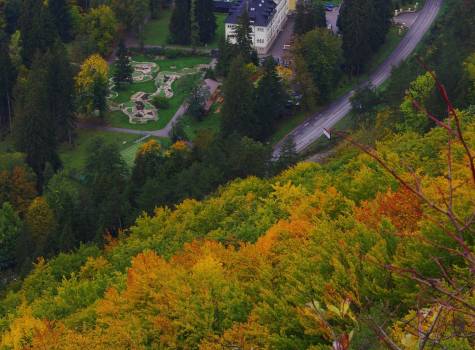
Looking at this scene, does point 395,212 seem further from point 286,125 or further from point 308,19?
point 308,19

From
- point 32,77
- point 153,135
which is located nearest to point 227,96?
point 153,135

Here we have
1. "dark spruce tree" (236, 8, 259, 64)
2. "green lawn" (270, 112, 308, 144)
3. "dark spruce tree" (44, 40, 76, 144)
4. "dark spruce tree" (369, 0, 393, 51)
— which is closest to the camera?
"green lawn" (270, 112, 308, 144)

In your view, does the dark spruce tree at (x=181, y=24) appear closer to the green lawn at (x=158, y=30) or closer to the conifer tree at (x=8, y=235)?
the green lawn at (x=158, y=30)

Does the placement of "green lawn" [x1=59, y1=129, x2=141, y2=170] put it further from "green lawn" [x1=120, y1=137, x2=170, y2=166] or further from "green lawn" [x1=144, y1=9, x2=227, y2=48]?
"green lawn" [x1=144, y1=9, x2=227, y2=48]

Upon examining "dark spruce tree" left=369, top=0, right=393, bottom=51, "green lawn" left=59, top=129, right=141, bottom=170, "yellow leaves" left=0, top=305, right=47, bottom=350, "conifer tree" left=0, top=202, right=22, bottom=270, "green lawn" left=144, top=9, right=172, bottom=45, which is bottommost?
"conifer tree" left=0, top=202, right=22, bottom=270

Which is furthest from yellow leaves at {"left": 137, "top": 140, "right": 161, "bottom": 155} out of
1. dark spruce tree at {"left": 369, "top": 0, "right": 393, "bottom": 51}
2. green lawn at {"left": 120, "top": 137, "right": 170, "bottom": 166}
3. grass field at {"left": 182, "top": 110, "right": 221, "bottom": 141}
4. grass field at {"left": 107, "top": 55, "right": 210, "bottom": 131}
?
dark spruce tree at {"left": 369, "top": 0, "right": 393, "bottom": 51}

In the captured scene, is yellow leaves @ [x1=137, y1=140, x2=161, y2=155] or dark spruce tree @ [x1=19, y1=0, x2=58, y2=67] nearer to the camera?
yellow leaves @ [x1=137, y1=140, x2=161, y2=155]

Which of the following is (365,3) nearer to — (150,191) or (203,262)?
(150,191)

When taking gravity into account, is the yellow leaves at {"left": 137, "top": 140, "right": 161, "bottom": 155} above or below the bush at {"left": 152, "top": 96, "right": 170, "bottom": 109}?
below
